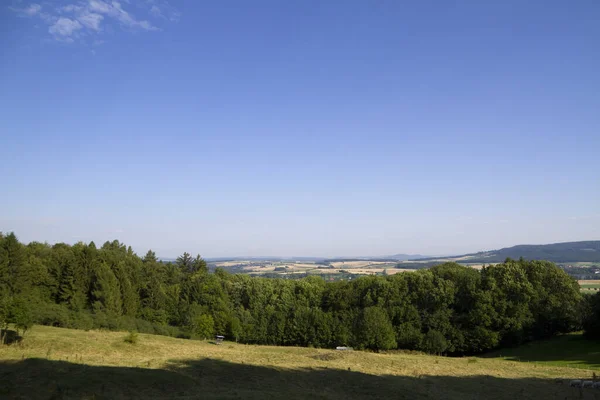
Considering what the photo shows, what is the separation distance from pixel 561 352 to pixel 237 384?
3832 cm

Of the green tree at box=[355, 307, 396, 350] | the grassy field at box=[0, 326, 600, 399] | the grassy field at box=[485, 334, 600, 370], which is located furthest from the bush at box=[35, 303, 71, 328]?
the grassy field at box=[485, 334, 600, 370]

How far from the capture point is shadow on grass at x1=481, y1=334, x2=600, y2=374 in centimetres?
3612

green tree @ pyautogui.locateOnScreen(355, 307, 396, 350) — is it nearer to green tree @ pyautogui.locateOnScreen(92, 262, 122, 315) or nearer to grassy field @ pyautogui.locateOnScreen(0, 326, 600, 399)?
grassy field @ pyautogui.locateOnScreen(0, 326, 600, 399)

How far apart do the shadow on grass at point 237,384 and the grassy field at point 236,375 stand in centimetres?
4

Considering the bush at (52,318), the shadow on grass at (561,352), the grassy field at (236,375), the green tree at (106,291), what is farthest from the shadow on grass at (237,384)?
the green tree at (106,291)

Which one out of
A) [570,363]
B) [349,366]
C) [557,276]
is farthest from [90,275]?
[557,276]

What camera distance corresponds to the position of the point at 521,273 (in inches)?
2146

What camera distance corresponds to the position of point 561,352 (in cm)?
4209

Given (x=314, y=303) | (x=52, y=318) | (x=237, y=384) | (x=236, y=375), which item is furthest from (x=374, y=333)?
(x=52, y=318)

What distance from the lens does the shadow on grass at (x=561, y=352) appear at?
36125 millimetres

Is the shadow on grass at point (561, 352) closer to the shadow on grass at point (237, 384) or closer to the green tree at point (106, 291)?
the shadow on grass at point (237, 384)

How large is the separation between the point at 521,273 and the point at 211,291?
155 ft

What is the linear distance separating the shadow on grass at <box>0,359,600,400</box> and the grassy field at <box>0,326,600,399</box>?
0.14 feet

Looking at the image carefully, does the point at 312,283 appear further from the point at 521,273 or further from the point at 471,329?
the point at 521,273
